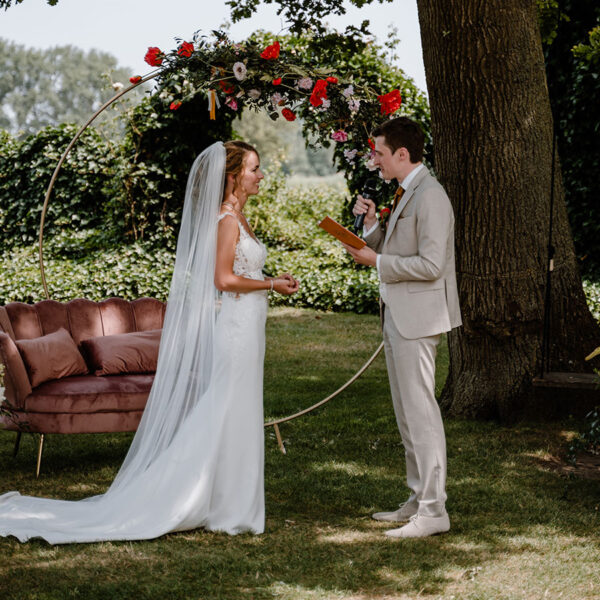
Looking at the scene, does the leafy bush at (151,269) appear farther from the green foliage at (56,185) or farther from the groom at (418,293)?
the groom at (418,293)

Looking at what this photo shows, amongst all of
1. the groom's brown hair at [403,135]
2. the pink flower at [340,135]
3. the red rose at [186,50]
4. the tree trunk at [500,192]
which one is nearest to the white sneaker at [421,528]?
the groom's brown hair at [403,135]

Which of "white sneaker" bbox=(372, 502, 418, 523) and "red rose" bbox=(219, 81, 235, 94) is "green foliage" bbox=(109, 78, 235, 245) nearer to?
"red rose" bbox=(219, 81, 235, 94)

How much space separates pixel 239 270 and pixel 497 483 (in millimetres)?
1979

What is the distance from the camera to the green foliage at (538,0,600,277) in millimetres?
9211

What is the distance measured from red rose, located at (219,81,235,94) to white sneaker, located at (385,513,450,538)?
3.13 m

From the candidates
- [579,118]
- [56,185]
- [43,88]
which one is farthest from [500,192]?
[43,88]

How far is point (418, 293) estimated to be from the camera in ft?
12.0

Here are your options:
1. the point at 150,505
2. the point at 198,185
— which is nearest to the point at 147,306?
the point at 198,185

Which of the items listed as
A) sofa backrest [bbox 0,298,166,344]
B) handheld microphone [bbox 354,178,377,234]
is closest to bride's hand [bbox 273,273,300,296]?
handheld microphone [bbox 354,178,377,234]

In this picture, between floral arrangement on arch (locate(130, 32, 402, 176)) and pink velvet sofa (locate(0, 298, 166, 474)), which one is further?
floral arrangement on arch (locate(130, 32, 402, 176))

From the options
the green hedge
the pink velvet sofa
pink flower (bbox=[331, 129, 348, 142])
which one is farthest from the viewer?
the green hedge

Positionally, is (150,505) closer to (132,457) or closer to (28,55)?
(132,457)

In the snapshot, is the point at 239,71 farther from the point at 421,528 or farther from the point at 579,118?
the point at 579,118

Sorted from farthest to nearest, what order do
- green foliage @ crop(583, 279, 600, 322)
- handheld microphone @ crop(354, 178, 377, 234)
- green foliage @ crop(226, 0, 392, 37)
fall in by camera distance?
green foliage @ crop(583, 279, 600, 322)
green foliage @ crop(226, 0, 392, 37)
handheld microphone @ crop(354, 178, 377, 234)
